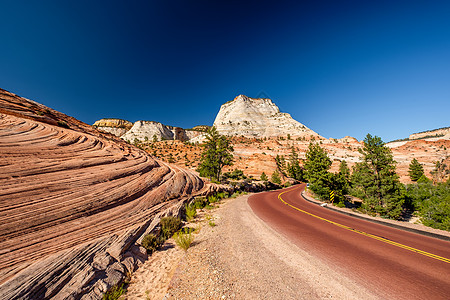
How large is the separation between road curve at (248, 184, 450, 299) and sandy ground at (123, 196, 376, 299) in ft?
1.95

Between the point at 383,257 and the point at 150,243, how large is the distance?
29.3 feet

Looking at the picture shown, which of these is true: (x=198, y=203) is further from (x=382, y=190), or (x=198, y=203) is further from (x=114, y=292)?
(x=382, y=190)

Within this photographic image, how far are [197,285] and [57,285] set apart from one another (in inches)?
136

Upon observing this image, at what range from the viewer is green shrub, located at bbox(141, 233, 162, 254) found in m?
6.54

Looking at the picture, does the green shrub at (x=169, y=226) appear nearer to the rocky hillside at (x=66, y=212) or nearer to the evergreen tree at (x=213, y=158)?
the rocky hillside at (x=66, y=212)

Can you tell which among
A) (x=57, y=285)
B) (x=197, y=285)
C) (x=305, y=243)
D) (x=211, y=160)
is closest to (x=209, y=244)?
(x=197, y=285)

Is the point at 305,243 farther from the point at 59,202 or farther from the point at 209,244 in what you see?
the point at 59,202

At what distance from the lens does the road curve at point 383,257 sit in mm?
4254

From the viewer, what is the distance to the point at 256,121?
348 feet

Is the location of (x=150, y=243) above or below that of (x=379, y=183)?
below

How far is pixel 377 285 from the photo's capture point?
432 centimetres

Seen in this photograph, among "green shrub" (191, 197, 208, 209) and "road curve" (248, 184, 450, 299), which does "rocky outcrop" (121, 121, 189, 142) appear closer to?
"green shrub" (191, 197, 208, 209)

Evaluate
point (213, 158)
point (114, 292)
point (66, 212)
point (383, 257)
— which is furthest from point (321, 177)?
point (66, 212)

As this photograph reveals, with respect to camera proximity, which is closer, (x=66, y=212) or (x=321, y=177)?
(x=66, y=212)
